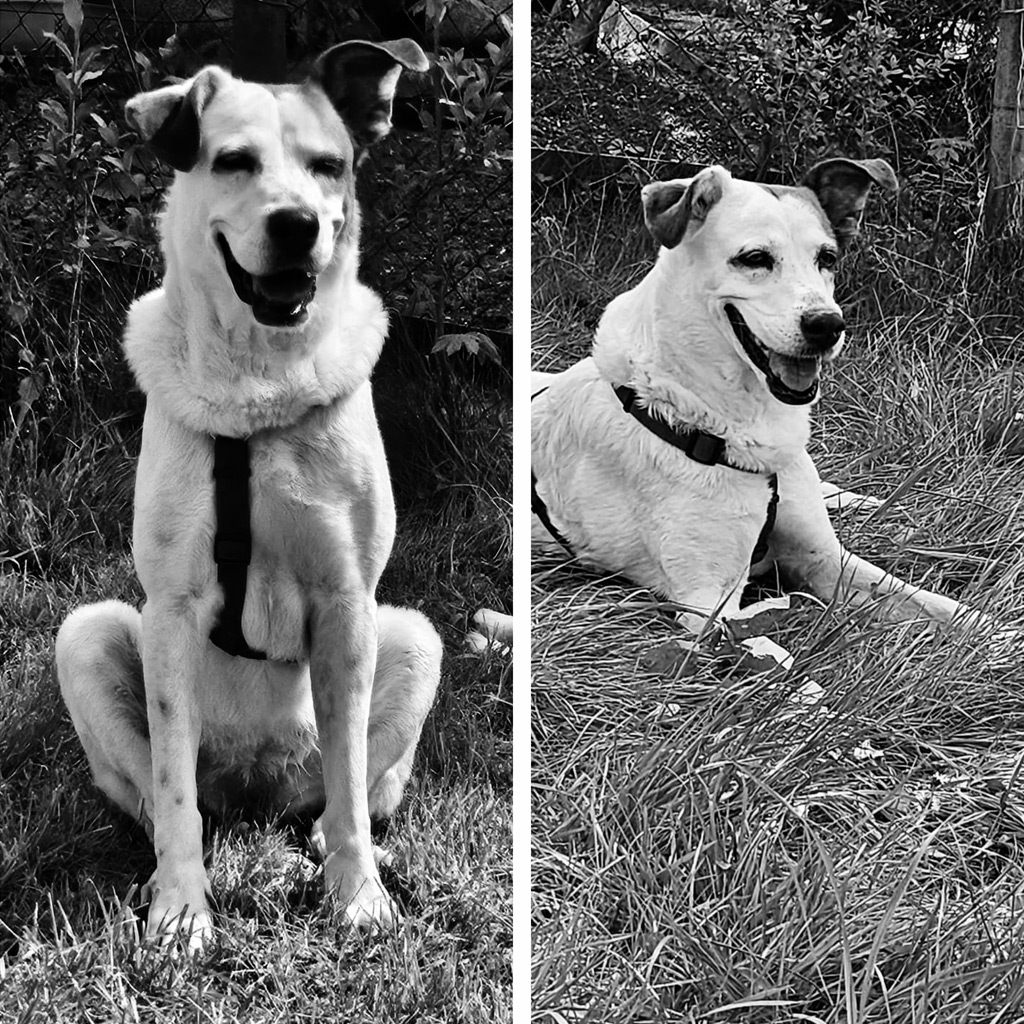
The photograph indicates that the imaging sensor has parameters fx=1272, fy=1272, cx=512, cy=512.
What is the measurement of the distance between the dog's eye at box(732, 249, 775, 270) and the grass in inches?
16.1

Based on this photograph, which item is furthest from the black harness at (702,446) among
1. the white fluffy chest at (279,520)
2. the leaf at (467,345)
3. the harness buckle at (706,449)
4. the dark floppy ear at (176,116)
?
the dark floppy ear at (176,116)

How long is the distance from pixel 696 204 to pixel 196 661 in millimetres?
966

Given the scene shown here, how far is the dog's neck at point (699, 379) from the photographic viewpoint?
1989 millimetres

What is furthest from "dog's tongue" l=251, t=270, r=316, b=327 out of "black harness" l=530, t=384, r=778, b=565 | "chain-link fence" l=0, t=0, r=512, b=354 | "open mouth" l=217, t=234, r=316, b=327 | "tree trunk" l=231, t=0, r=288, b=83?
"black harness" l=530, t=384, r=778, b=565

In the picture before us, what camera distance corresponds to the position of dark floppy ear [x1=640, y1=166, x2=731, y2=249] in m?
1.85

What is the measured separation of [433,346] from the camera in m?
2.09

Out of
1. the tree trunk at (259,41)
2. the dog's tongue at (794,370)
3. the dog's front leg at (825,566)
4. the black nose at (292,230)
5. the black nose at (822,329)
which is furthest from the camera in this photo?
the dog's front leg at (825,566)

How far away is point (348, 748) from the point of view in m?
1.63

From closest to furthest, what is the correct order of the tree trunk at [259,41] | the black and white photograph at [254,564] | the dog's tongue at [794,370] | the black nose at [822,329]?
the black and white photograph at [254,564]
the tree trunk at [259,41]
the black nose at [822,329]
the dog's tongue at [794,370]

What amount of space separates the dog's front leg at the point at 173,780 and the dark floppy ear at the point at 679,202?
0.89 meters

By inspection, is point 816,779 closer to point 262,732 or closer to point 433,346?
point 262,732

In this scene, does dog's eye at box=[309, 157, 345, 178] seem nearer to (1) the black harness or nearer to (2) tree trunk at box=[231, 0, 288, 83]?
(2) tree trunk at box=[231, 0, 288, 83]

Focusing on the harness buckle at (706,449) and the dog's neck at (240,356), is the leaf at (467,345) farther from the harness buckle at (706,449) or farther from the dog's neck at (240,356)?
the dog's neck at (240,356)

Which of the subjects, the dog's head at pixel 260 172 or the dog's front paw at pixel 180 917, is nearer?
the dog's head at pixel 260 172
